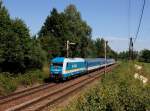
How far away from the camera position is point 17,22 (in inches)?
1681

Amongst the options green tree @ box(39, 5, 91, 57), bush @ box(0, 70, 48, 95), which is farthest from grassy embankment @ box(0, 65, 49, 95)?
green tree @ box(39, 5, 91, 57)

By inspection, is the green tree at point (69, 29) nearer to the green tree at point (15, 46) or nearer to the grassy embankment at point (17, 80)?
the grassy embankment at point (17, 80)

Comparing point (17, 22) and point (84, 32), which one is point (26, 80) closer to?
point (17, 22)

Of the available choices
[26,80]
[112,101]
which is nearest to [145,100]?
[112,101]

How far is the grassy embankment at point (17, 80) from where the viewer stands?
3317cm

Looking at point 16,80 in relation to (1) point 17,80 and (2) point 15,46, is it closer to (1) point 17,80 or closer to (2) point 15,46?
(1) point 17,80

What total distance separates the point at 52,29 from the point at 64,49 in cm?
1360

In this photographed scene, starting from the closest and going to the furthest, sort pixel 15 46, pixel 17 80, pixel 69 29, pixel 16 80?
pixel 16 80 < pixel 17 80 < pixel 15 46 < pixel 69 29

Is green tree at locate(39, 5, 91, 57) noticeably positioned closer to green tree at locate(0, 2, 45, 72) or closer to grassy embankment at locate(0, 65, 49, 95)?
grassy embankment at locate(0, 65, 49, 95)

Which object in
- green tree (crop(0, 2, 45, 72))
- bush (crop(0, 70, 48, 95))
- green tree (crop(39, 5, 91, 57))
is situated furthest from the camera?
green tree (crop(39, 5, 91, 57))

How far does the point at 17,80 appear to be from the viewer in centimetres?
3859

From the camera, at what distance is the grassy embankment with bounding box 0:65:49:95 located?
33.2 metres

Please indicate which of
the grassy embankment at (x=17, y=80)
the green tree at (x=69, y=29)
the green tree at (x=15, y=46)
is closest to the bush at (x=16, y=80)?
the grassy embankment at (x=17, y=80)

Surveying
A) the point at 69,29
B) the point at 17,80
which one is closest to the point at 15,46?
the point at 17,80
